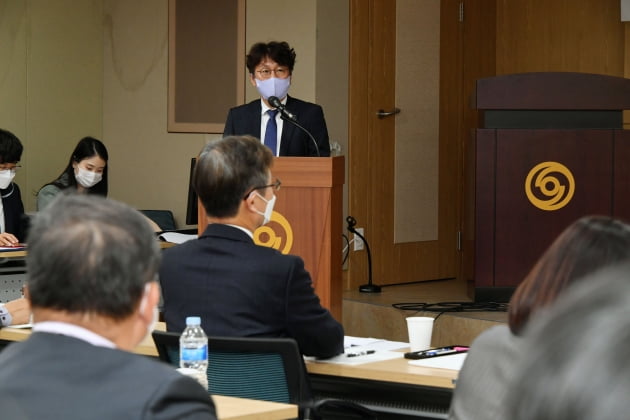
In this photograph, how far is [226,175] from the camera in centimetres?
304

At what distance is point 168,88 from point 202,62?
1.18 feet

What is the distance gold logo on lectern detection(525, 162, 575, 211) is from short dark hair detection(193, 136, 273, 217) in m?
2.82

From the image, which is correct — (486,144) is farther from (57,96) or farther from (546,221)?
(57,96)

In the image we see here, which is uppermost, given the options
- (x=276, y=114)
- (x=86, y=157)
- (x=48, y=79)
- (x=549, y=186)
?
(x=48, y=79)

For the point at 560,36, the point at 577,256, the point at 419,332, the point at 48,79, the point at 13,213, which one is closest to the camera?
the point at 577,256

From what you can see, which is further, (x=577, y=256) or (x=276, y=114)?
(x=276, y=114)

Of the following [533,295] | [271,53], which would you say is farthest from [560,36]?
[533,295]

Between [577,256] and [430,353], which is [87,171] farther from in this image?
[577,256]

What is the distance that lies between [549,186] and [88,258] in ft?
14.8

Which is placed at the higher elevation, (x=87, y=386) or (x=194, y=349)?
(x=87, y=386)

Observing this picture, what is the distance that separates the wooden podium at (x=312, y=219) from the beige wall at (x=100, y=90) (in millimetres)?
3051

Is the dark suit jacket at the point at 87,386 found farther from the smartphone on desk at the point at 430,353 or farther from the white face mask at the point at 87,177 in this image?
the white face mask at the point at 87,177

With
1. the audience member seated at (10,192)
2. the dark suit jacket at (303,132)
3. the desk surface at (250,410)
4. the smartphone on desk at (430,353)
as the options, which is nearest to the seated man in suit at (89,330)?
the desk surface at (250,410)

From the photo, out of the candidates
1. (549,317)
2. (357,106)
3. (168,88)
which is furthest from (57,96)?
(549,317)
